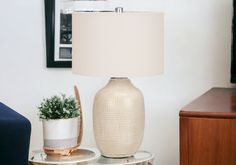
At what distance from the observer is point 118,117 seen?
1.90 metres

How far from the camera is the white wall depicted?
229cm

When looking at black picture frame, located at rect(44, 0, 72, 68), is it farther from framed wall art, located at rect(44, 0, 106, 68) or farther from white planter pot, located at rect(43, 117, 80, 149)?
white planter pot, located at rect(43, 117, 80, 149)

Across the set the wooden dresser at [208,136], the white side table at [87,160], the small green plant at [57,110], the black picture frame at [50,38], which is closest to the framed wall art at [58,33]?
the black picture frame at [50,38]

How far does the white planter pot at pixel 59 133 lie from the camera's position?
1982 mm

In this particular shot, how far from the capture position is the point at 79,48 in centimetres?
185

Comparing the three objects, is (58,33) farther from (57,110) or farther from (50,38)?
(57,110)

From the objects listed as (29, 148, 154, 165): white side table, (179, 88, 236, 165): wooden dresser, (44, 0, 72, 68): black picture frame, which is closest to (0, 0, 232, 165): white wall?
(44, 0, 72, 68): black picture frame

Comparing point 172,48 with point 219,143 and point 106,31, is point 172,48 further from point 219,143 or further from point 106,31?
point 219,143

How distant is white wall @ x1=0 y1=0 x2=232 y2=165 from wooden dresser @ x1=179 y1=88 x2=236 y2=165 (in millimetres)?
779

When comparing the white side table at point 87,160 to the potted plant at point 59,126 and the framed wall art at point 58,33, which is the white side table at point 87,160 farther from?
the framed wall art at point 58,33

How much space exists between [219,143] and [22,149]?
622 mm

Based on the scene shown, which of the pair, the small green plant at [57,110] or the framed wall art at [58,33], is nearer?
the small green plant at [57,110]

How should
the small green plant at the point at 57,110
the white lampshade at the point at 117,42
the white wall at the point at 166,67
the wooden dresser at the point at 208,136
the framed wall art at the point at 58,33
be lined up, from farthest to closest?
the framed wall art at the point at 58,33 < the white wall at the point at 166,67 < the small green plant at the point at 57,110 < the white lampshade at the point at 117,42 < the wooden dresser at the point at 208,136

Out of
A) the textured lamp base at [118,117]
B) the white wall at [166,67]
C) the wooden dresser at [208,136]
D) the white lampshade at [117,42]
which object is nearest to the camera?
the wooden dresser at [208,136]
